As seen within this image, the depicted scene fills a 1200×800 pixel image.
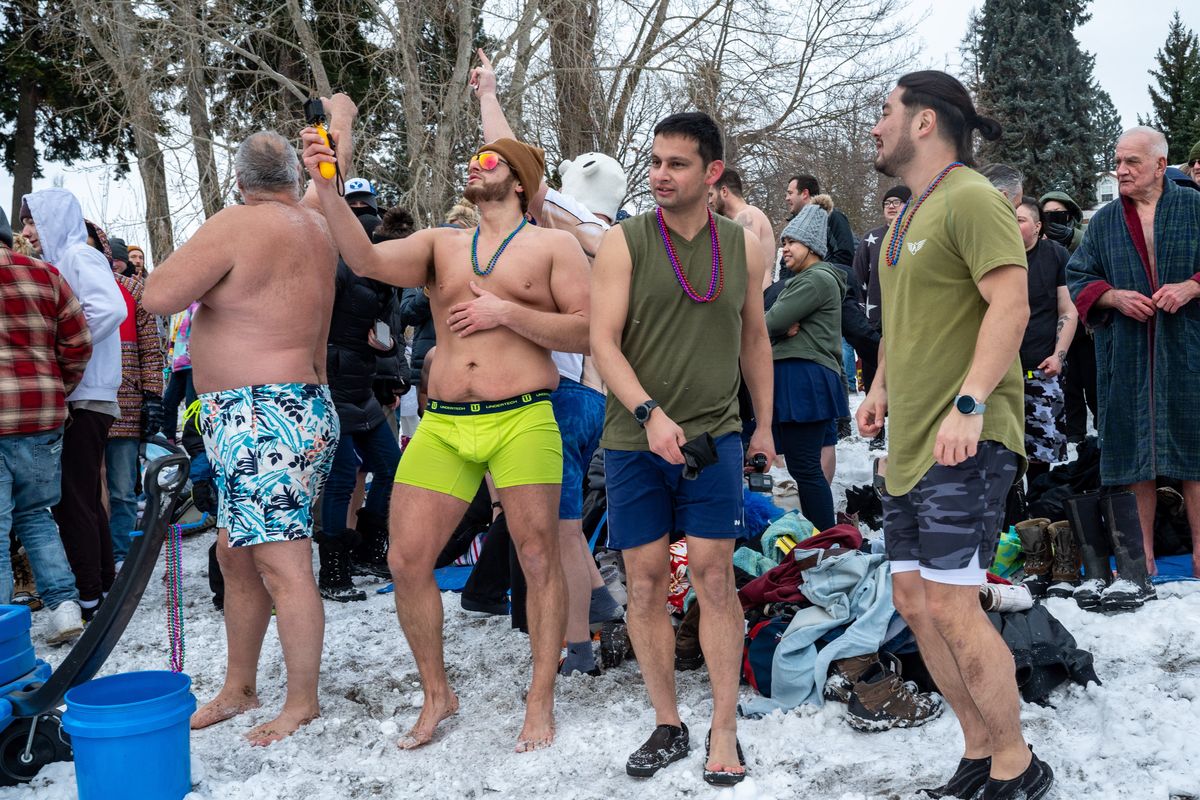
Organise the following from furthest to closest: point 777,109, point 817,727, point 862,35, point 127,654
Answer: point 862,35, point 777,109, point 127,654, point 817,727

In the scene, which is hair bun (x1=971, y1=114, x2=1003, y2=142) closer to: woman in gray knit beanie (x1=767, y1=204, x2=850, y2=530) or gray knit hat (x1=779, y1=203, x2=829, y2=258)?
woman in gray knit beanie (x1=767, y1=204, x2=850, y2=530)

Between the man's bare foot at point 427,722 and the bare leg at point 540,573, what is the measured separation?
0.32 meters

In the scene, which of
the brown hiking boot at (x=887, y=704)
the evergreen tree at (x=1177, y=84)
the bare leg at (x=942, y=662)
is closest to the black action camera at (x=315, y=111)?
the bare leg at (x=942, y=662)

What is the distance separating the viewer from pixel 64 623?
16.2ft

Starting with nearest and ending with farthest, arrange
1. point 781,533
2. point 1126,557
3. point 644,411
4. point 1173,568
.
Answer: point 644,411 → point 1126,557 → point 781,533 → point 1173,568

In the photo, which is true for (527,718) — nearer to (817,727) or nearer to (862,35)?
(817,727)

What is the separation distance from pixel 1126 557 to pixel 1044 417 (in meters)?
1.54

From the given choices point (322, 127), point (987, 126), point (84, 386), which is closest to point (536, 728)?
point (322, 127)

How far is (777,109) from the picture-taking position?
51.9 feet

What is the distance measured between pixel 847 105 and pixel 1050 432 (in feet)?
41.1

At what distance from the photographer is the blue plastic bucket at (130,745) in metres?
2.96

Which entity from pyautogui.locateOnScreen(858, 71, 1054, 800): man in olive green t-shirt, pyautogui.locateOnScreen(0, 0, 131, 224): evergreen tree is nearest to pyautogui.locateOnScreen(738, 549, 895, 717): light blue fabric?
pyautogui.locateOnScreen(858, 71, 1054, 800): man in olive green t-shirt

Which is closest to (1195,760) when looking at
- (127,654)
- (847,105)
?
(127,654)

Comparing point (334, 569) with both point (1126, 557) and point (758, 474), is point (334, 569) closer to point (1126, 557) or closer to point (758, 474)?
point (758, 474)
